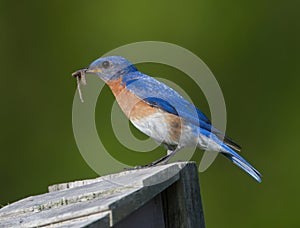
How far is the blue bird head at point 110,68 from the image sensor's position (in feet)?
18.4

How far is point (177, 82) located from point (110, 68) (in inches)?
57.4

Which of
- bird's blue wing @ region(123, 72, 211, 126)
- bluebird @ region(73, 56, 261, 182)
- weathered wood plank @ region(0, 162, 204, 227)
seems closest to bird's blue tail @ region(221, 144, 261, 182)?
bluebird @ region(73, 56, 261, 182)

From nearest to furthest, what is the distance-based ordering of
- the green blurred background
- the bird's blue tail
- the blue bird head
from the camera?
the bird's blue tail < the blue bird head < the green blurred background

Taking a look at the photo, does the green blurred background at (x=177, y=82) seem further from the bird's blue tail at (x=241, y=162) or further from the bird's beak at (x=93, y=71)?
the bird's blue tail at (x=241, y=162)

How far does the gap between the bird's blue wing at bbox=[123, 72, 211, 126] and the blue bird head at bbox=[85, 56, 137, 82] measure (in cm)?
18

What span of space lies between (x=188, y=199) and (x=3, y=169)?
3401mm

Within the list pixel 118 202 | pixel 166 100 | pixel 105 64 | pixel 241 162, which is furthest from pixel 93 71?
pixel 118 202

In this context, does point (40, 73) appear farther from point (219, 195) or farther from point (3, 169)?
point (219, 195)

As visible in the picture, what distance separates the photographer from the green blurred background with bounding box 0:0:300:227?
665 centimetres

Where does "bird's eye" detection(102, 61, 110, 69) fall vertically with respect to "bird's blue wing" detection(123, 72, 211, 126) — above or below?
above

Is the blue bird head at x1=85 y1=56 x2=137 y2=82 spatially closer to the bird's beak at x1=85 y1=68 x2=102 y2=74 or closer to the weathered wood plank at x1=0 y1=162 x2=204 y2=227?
the bird's beak at x1=85 y1=68 x2=102 y2=74

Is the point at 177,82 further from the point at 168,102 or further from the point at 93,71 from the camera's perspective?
the point at 168,102

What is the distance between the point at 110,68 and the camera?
18.5 feet

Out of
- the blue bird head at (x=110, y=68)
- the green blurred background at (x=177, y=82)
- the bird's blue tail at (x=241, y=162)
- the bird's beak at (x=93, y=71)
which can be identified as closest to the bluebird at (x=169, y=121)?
the bird's blue tail at (x=241, y=162)
